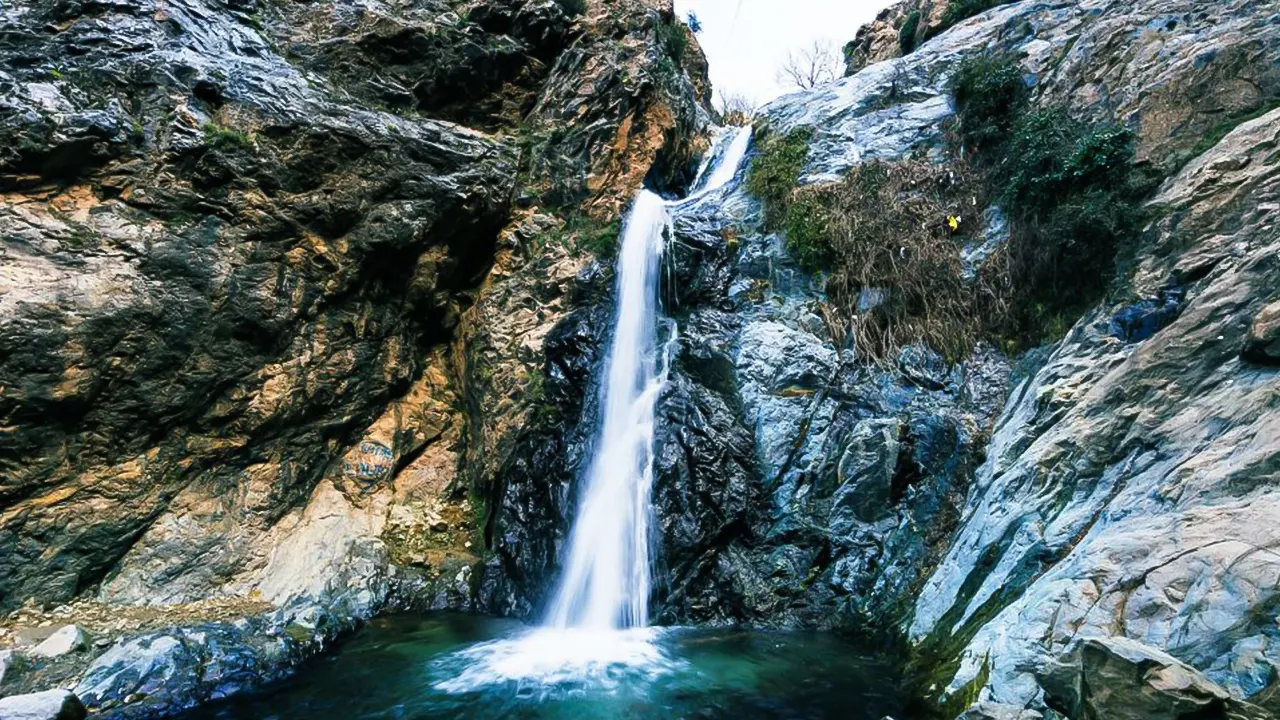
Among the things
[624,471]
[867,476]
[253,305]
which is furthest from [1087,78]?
[253,305]

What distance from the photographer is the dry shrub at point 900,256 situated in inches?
404

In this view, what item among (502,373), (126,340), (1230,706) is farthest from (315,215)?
(1230,706)

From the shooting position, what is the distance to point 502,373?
11328 mm

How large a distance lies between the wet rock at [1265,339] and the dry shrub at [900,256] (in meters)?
4.92

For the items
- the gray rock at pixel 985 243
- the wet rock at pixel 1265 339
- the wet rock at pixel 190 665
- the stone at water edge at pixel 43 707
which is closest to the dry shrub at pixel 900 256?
the gray rock at pixel 985 243

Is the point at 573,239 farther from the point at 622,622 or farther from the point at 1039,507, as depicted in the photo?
the point at 1039,507

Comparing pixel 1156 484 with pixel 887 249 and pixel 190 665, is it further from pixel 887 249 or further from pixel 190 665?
pixel 190 665

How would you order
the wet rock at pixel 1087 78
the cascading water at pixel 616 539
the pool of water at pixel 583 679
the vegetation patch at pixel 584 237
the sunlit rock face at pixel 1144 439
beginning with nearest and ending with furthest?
the sunlit rock face at pixel 1144 439, the pool of water at pixel 583 679, the cascading water at pixel 616 539, the wet rock at pixel 1087 78, the vegetation patch at pixel 584 237

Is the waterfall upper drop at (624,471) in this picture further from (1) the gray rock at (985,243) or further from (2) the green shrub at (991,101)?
(2) the green shrub at (991,101)

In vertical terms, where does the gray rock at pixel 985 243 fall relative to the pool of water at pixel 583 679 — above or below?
above

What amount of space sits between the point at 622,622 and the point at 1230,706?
22.5 feet

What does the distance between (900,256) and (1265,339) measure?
668cm

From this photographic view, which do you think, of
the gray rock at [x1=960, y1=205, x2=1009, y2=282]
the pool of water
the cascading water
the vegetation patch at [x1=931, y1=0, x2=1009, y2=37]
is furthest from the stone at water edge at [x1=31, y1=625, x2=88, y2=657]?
the vegetation patch at [x1=931, y1=0, x2=1009, y2=37]

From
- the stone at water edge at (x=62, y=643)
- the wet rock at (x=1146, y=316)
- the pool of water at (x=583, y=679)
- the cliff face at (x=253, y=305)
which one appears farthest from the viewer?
the cliff face at (x=253, y=305)
